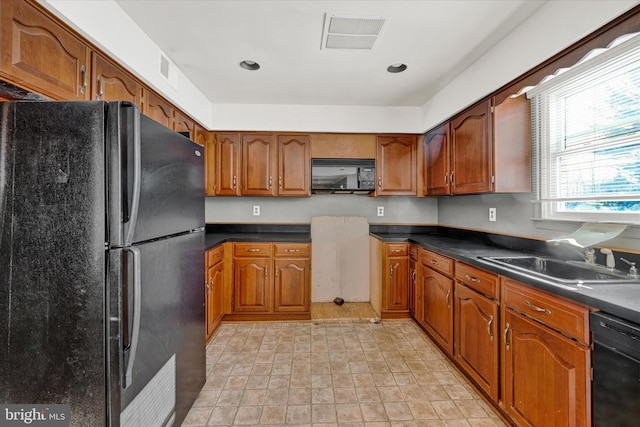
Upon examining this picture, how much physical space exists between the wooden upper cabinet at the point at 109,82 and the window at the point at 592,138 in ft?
8.49

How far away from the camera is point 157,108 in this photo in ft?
7.13

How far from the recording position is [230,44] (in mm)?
2045

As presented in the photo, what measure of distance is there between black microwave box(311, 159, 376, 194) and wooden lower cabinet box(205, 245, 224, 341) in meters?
1.28

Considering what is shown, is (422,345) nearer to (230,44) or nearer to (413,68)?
(413,68)

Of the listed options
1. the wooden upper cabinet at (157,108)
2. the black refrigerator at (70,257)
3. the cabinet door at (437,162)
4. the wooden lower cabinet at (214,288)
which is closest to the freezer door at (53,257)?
the black refrigerator at (70,257)

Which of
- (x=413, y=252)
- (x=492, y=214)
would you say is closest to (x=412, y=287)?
(x=413, y=252)

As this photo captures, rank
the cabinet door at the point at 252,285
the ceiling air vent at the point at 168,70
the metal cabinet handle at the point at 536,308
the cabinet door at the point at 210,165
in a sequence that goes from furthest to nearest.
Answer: the cabinet door at the point at 210,165 → the cabinet door at the point at 252,285 → the ceiling air vent at the point at 168,70 → the metal cabinet handle at the point at 536,308

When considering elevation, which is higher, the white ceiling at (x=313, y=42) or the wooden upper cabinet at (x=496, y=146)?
the white ceiling at (x=313, y=42)

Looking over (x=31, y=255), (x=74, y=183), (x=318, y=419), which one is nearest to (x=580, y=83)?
(x=318, y=419)

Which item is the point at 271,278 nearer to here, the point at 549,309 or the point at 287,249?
the point at 287,249

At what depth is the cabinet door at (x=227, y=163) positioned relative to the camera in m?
3.25

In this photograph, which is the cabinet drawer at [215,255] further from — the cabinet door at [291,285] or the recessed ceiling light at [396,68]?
the recessed ceiling light at [396,68]

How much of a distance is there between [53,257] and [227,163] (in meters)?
2.36

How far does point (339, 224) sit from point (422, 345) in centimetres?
159
